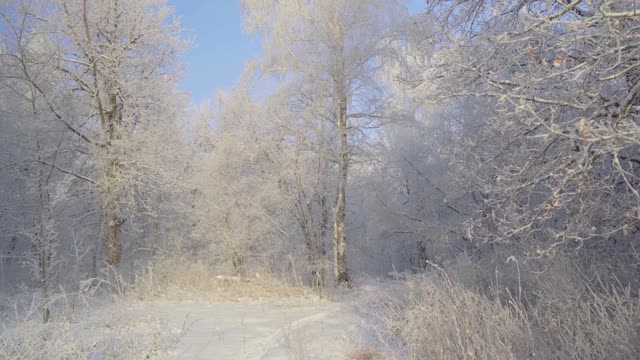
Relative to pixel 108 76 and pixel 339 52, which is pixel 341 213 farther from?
pixel 108 76

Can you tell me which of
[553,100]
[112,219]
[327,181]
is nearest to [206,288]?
[112,219]

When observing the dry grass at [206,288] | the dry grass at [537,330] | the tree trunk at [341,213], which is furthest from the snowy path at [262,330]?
the tree trunk at [341,213]

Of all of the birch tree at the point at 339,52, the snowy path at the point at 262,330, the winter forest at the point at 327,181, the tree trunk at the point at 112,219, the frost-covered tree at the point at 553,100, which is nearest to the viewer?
the frost-covered tree at the point at 553,100

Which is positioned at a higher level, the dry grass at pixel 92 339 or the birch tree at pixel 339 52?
the birch tree at pixel 339 52

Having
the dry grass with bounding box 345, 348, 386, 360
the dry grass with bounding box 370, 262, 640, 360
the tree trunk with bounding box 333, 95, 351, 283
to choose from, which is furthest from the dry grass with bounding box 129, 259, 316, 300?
the dry grass with bounding box 370, 262, 640, 360

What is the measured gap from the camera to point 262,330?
5734mm

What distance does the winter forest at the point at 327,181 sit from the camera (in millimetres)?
3725

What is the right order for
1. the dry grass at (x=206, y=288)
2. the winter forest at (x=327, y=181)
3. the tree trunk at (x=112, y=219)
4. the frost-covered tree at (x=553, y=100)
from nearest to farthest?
1. the frost-covered tree at (x=553, y=100)
2. the winter forest at (x=327, y=181)
3. the dry grass at (x=206, y=288)
4. the tree trunk at (x=112, y=219)

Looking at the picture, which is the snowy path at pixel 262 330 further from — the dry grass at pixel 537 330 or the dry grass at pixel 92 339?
the dry grass at pixel 537 330

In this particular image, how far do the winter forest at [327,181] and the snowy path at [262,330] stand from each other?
62 mm

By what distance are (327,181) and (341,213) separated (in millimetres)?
2390

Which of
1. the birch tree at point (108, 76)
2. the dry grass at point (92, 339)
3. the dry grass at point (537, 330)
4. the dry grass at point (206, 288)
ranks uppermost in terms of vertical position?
the birch tree at point (108, 76)

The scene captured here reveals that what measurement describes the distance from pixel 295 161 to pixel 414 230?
9.23m

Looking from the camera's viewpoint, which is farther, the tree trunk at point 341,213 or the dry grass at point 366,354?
the tree trunk at point 341,213
